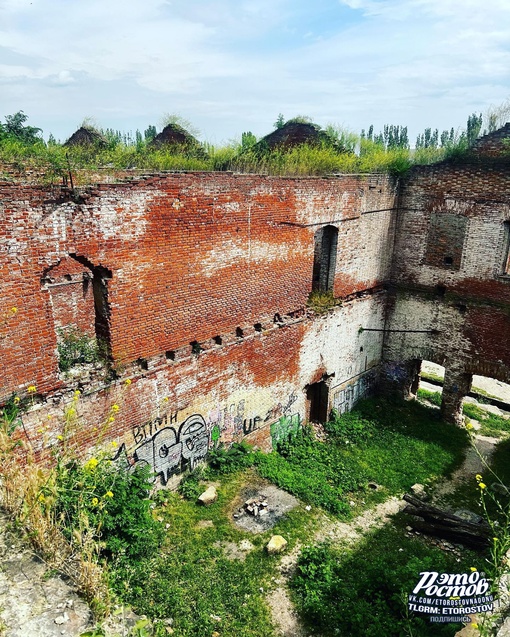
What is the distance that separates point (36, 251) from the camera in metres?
6.03

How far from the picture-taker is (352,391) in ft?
40.8

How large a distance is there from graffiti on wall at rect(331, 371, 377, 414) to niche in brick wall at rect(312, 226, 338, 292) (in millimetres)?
2596

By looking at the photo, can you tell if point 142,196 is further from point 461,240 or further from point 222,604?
point 461,240

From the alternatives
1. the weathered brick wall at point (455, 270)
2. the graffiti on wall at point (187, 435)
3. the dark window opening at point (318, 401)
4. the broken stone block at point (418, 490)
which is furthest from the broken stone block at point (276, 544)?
the weathered brick wall at point (455, 270)

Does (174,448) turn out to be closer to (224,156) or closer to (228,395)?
(228,395)

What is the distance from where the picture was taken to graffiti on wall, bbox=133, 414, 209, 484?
309 inches

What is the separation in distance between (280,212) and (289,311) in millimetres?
2149

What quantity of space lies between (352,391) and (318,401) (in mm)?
1205

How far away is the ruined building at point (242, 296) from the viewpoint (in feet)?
20.9

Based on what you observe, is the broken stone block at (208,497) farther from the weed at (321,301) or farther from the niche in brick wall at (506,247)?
the niche in brick wall at (506,247)

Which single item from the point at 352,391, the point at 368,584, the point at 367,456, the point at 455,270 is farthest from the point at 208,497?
the point at 455,270

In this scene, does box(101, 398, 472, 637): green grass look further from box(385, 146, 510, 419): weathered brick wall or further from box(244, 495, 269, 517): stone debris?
box(385, 146, 510, 419): weathered brick wall

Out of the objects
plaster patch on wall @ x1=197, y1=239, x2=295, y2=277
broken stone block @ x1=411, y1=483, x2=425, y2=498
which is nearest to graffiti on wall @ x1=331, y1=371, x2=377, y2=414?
broken stone block @ x1=411, y1=483, x2=425, y2=498

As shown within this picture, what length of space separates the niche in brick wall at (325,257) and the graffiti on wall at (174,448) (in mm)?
4505
